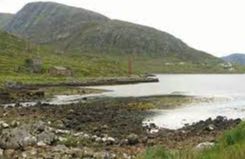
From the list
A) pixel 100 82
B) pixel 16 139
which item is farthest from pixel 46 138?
pixel 100 82

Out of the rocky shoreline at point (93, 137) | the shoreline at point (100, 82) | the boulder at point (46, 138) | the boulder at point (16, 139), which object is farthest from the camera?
the shoreline at point (100, 82)

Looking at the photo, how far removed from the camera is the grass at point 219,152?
13.1 meters

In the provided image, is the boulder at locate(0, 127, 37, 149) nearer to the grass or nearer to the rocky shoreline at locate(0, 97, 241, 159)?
the rocky shoreline at locate(0, 97, 241, 159)

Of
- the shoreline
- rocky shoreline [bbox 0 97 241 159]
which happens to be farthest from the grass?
the shoreline

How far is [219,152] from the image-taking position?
47.2 feet

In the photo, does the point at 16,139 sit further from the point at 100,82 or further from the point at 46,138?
the point at 100,82

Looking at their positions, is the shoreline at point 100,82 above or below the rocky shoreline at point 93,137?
below

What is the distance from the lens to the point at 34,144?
30609mm

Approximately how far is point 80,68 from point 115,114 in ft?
426

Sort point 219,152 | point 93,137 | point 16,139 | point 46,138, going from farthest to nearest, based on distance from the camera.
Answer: point 93,137 → point 46,138 → point 16,139 → point 219,152

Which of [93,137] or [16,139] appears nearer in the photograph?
[16,139]

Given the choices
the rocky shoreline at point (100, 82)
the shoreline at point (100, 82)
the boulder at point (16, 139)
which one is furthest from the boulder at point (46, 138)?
the shoreline at point (100, 82)

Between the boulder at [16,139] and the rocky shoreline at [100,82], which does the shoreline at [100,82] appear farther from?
the boulder at [16,139]

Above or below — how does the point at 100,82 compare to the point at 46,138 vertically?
below
